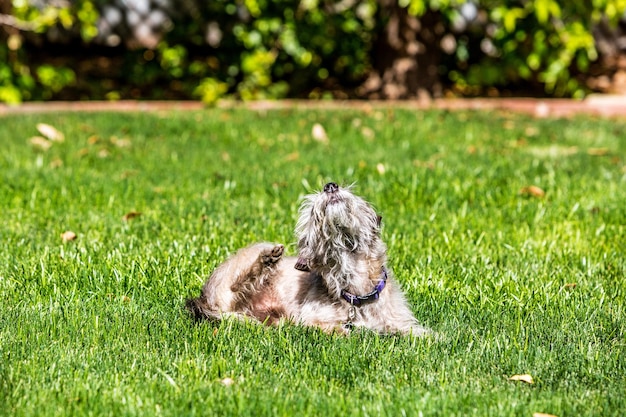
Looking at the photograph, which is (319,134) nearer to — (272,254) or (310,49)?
(310,49)

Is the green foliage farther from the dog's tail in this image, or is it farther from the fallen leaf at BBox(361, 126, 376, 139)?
the dog's tail

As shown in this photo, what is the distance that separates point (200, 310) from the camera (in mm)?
3764

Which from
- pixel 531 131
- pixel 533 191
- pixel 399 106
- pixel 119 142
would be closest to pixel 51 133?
pixel 119 142

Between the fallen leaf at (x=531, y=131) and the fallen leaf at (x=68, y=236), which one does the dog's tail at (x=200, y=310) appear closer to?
the fallen leaf at (x=68, y=236)

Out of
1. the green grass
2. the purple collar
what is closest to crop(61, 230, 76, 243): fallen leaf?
the green grass

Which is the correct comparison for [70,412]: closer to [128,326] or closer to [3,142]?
[128,326]

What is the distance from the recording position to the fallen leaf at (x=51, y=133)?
7.93 meters

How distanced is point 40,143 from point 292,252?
12.0 ft

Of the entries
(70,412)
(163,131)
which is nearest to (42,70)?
(163,131)

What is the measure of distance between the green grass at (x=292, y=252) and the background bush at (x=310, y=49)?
93.6 inches

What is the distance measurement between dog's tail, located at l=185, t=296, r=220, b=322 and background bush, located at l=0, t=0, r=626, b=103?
659 centimetres

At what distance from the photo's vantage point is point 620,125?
9289 mm

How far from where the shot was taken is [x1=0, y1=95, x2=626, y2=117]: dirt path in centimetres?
995

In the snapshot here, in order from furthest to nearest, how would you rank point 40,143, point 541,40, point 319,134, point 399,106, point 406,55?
point 406,55 → point 541,40 → point 399,106 → point 319,134 → point 40,143
